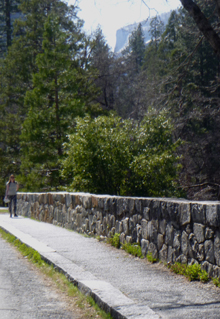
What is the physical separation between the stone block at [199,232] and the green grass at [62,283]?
1604mm

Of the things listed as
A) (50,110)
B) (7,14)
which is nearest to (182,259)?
(50,110)

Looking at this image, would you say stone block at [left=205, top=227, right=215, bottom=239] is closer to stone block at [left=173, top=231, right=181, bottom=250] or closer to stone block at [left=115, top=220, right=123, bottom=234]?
stone block at [left=173, top=231, right=181, bottom=250]

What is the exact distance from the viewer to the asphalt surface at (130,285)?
4227 mm

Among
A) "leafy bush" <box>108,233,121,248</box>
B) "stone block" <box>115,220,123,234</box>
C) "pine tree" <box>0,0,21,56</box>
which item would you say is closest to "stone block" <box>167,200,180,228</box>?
"stone block" <box>115,220,123,234</box>

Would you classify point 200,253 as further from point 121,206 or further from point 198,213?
point 121,206

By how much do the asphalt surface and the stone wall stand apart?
0.29m

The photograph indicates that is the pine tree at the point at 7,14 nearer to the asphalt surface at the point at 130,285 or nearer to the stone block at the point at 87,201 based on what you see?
the stone block at the point at 87,201

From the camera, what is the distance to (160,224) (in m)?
6.68

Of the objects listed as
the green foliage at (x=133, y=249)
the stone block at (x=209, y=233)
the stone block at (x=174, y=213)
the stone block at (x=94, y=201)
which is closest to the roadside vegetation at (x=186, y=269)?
the green foliage at (x=133, y=249)

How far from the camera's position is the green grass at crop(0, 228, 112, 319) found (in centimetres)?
460

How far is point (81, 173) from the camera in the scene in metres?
14.1

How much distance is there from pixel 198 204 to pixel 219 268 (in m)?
0.84

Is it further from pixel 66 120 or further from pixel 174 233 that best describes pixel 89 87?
pixel 174 233

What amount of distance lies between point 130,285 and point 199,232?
110cm
